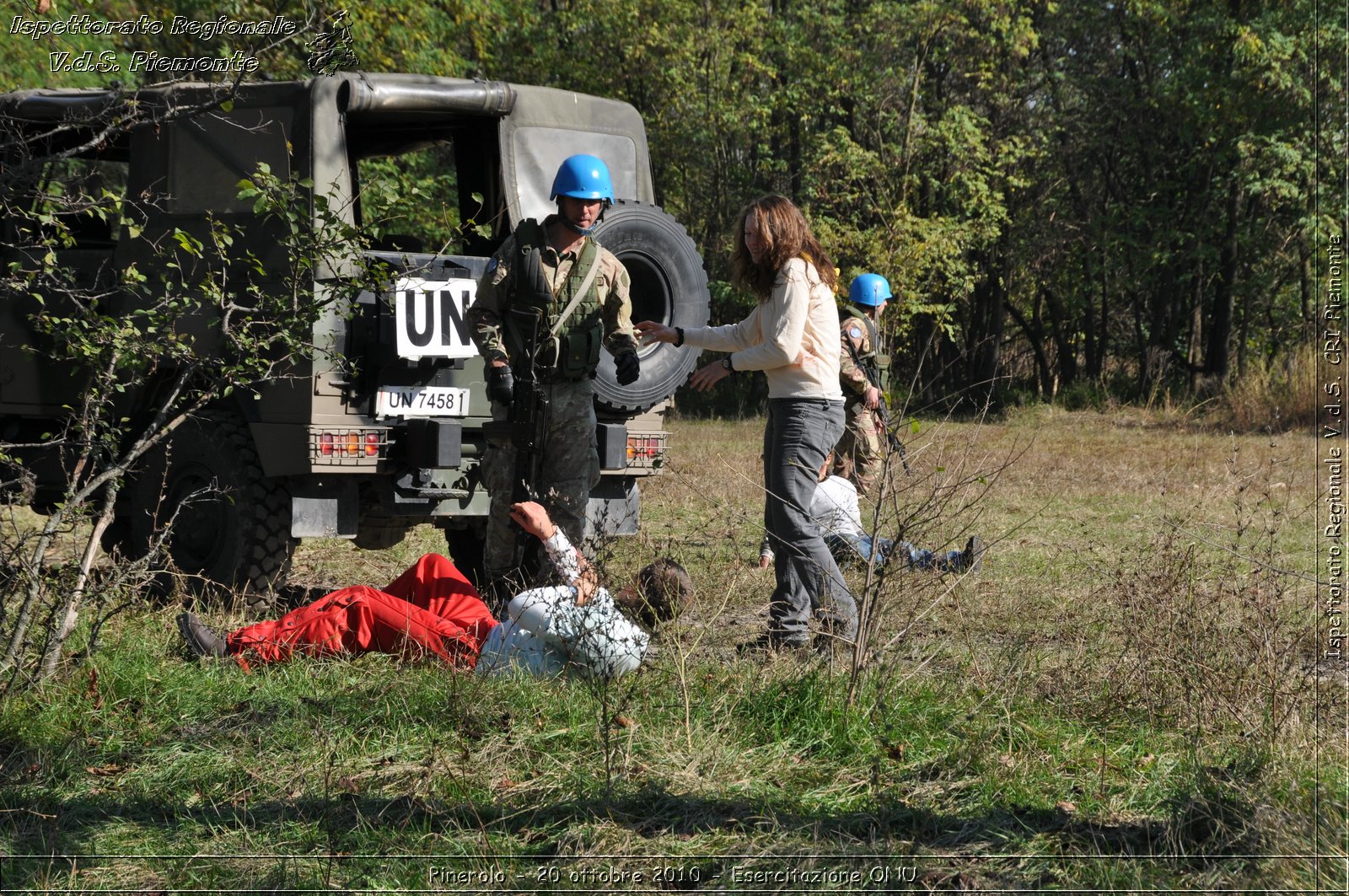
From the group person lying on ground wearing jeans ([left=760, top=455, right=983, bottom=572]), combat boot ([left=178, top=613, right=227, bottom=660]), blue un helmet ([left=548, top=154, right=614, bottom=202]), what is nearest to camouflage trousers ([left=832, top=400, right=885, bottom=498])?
person lying on ground wearing jeans ([left=760, top=455, right=983, bottom=572])

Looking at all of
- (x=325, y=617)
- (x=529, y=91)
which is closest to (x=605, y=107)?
(x=529, y=91)

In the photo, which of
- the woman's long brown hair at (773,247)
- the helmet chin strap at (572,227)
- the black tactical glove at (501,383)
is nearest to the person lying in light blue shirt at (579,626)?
the black tactical glove at (501,383)

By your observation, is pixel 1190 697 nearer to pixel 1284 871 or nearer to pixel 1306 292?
pixel 1284 871

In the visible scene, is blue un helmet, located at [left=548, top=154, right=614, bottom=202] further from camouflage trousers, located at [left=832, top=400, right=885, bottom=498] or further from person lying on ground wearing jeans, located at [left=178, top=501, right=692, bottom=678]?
camouflage trousers, located at [left=832, top=400, right=885, bottom=498]

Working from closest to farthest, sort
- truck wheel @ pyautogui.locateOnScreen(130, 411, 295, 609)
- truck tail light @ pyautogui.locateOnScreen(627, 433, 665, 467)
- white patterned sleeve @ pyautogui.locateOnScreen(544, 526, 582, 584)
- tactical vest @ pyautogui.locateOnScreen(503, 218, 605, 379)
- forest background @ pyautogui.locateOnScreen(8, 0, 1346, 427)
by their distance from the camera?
white patterned sleeve @ pyautogui.locateOnScreen(544, 526, 582, 584), tactical vest @ pyautogui.locateOnScreen(503, 218, 605, 379), truck wheel @ pyautogui.locateOnScreen(130, 411, 295, 609), truck tail light @ pyautogui.locateOnScreen(627, 433, 665, 467), forest background @ pyautogui.locateOnScreen(8, 0, 1346, 427)

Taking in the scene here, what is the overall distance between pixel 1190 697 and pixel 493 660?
7.34 feet

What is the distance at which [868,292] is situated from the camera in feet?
27.5

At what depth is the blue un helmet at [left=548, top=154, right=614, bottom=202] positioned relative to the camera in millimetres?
5531

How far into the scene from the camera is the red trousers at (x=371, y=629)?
195 inches

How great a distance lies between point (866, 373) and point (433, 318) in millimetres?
2779

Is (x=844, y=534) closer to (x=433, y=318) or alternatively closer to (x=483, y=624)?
(x=483, y=624)

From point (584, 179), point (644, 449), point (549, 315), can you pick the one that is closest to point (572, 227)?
point (584, 179)

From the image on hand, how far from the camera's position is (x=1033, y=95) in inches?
1097

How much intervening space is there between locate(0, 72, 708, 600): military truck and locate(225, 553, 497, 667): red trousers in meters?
0.74
